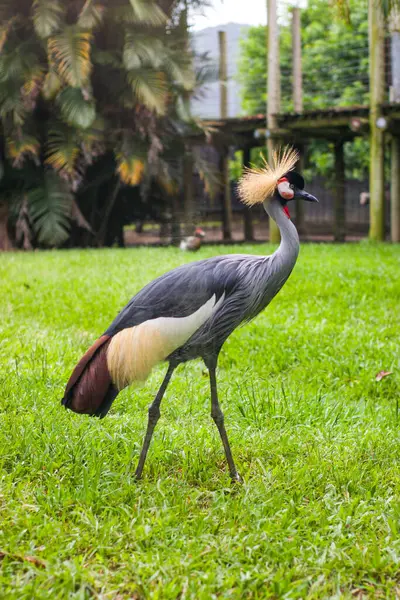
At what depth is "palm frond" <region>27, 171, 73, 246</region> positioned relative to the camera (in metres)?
14.5

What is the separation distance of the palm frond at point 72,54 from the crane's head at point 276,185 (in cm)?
1091

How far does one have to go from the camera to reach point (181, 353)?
3.21 metres

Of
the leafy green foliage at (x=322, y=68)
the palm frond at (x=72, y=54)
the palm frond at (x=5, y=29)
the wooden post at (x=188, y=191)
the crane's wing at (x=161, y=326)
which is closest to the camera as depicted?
the crane's wing at (x=161, y=326)

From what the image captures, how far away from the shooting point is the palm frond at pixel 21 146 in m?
14.1

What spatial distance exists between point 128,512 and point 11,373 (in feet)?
6.53

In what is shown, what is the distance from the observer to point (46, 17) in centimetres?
1365

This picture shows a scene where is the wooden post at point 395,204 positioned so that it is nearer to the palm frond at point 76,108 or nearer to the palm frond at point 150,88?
the palm frond at point 150,88

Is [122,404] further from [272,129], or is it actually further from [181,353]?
[272,129]

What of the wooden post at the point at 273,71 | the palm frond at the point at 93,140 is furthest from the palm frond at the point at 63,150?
the wooden post at the point at 273,71

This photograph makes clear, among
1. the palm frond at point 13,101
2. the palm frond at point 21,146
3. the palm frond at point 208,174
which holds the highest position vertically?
the palm frond at point 13,101

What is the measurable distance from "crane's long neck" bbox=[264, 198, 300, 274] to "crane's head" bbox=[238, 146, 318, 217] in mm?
31

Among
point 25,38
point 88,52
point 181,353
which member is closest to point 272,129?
point 88,52

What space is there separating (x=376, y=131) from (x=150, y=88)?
450cm

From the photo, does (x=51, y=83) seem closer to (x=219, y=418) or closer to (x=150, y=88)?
(x=150, y=88)
